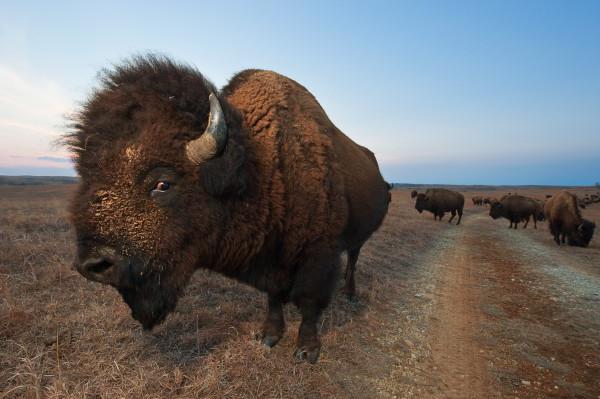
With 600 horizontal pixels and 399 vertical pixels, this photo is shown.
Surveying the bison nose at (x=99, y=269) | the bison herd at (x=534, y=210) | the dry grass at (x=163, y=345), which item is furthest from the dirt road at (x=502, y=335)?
the bison herd at (x=534, y=210)

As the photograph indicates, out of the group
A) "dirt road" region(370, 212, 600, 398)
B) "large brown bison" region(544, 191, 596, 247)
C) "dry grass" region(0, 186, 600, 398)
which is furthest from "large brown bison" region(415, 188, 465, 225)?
"dry grass" region(0, 186, 600, 398)

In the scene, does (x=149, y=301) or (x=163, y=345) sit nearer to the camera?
(x=149, y=301)

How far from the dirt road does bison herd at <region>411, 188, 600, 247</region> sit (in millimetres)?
8128

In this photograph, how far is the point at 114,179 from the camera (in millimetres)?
2580

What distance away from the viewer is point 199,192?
9.42 ft

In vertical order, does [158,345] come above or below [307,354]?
above

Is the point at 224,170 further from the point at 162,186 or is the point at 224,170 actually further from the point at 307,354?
the point at 307,354

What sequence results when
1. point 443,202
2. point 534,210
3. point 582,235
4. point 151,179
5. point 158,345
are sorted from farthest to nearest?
point 443,202, point 534,210, point 582,235, point 158,345, point 151,179

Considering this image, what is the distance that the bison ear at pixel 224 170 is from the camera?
9.26 ft

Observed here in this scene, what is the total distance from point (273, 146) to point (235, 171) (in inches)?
28.6

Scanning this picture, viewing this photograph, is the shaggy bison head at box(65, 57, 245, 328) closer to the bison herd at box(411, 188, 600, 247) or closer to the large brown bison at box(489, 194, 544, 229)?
the bison herd at box(411, 188, 600, 247)

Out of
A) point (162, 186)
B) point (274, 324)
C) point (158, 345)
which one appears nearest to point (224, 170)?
point (162, 186)

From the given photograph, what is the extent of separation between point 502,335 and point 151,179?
16.9ft

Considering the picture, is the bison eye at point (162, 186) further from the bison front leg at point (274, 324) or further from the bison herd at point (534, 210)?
the bison herd at point (534, 210)
